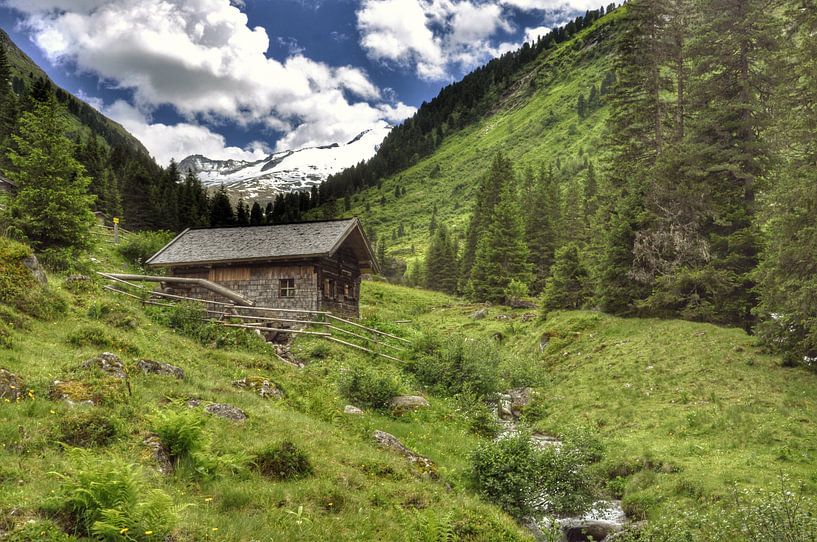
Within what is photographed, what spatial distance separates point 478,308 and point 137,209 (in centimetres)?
4924

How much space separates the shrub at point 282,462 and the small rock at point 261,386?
523 centimetres

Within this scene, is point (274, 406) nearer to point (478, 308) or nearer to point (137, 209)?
point (478, 308)

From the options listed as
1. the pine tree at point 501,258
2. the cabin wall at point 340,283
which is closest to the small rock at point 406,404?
the cabin wall at point 340,283

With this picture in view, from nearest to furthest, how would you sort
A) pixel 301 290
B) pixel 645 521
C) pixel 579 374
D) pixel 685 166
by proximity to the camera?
pixel 645 521 < pixel 579 374 < pixel 685 166 < pixel 301 290

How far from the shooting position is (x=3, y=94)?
7238 cm

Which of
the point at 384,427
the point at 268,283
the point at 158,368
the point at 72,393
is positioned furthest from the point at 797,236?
the point at 268,283

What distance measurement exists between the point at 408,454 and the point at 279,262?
21.2 metres

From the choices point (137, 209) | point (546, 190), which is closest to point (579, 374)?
point (546, 190)

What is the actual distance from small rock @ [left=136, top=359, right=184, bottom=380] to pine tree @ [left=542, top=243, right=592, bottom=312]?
95.8ft

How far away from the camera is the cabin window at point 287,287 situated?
32406 mm

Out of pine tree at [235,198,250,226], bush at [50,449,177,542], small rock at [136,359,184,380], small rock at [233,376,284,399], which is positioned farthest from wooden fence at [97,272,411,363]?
pine tree at [235,198,250,226]

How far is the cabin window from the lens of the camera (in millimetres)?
32406

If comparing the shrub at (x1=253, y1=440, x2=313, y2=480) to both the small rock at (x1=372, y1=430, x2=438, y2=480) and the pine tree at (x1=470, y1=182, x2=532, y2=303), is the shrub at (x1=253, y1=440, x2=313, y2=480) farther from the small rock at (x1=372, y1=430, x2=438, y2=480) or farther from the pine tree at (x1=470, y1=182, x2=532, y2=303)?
the pine tree at (x1=470, y1=182, x2=532, y2=303)

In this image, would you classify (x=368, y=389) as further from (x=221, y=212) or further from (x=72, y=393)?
(x=221, y=212)
